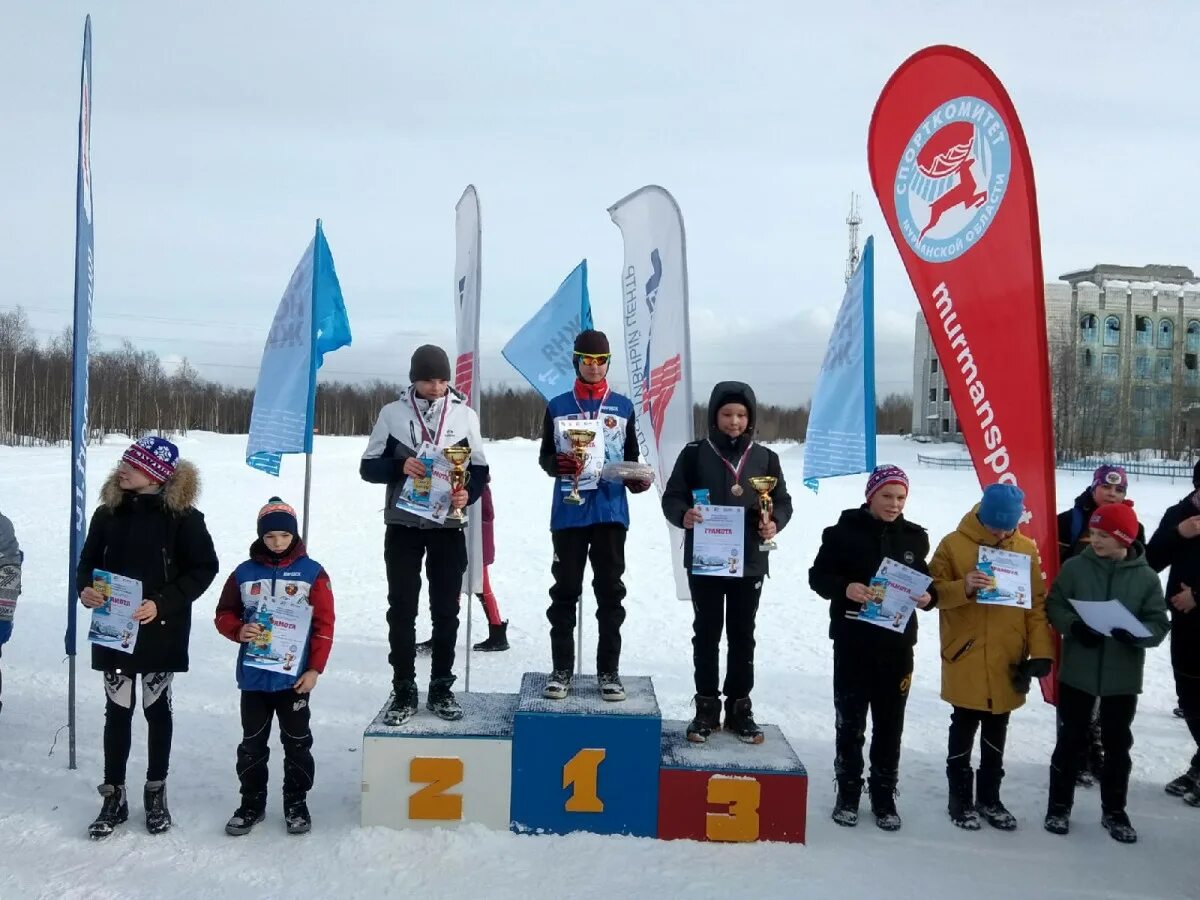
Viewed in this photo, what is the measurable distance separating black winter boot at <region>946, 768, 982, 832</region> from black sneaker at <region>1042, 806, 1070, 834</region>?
0.35 metres

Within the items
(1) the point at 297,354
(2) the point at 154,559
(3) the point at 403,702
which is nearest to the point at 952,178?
(3) the point at 403,702

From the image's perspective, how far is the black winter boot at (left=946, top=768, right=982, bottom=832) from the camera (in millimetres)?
4641

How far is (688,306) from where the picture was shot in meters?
6.33

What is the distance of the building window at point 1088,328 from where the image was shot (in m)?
66.4

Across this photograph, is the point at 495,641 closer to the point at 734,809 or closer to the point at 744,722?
the point at 744,722

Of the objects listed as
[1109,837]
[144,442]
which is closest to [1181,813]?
[1109,837]

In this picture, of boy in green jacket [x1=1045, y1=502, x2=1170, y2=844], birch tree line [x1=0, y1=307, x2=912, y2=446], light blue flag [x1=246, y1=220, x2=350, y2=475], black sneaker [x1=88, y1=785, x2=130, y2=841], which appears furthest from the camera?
birch tree line [x1=0, y1=307, x2=912, y2=446]

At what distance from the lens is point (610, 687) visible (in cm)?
486

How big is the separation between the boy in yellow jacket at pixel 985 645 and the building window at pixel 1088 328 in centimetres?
A: 7047

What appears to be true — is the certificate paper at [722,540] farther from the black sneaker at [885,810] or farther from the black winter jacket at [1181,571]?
the black winter jacket at [1181,571]

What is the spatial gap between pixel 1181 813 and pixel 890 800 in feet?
5.63

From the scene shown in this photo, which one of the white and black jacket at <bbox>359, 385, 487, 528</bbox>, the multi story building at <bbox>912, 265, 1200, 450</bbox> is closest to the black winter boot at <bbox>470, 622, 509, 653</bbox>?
the white and black jacket at <bbox>359, 385, 487, 528</bbox>

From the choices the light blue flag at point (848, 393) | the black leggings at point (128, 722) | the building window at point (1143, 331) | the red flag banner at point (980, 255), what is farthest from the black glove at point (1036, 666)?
the building window at point (1143, 331)

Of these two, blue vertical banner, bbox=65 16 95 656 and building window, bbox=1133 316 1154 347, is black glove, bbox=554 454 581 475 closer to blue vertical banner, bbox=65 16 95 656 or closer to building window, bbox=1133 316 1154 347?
blue vertical banner, bbox=65 16 95 656
